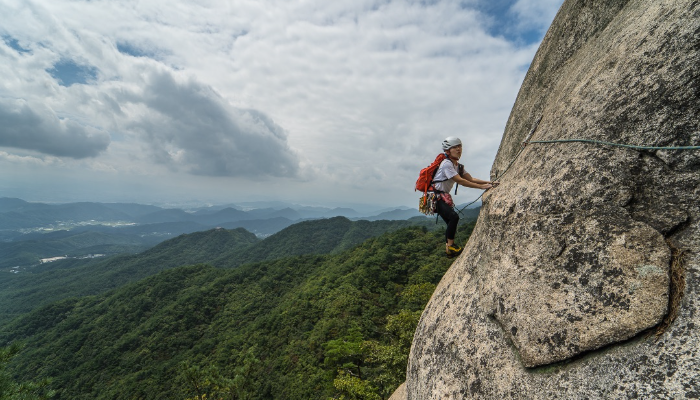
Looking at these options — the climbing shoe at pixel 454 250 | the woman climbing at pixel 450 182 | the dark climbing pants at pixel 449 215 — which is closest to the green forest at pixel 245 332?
the climbing shoe at pixel 454 250

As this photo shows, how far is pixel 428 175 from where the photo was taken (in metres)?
7.45

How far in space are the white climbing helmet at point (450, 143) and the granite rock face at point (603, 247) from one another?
5.37 ft

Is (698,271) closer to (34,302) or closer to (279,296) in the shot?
(279,296)

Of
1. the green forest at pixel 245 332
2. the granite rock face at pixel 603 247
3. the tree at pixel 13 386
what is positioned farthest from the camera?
the green forest at pixel 245 332

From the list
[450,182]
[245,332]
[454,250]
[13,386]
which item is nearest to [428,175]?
[450,182]

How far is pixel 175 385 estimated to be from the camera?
61.2 m

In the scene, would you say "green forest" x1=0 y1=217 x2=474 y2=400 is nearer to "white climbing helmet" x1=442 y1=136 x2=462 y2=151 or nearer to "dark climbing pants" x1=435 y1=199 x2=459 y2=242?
"dark climbing pants" x1=435 y1=199 x2=459 y2=242

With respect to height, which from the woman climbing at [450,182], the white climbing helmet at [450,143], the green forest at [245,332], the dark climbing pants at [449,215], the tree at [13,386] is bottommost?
the green forest at [245,332]

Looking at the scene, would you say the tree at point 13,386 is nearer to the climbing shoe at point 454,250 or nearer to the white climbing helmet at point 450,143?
the climbing shoe at point 454,250

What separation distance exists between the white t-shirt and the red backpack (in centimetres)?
11

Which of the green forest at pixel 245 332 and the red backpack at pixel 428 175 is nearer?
the red backpack at pixel 428 175

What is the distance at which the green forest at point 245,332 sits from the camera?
33.4 metres

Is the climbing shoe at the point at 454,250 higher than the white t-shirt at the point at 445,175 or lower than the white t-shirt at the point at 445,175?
lower

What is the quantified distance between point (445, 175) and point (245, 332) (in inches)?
3235
